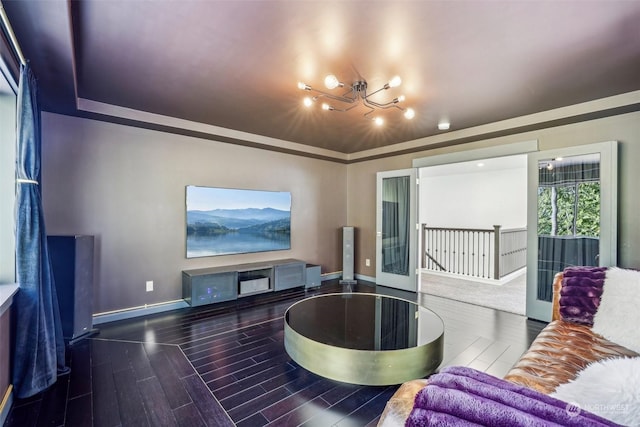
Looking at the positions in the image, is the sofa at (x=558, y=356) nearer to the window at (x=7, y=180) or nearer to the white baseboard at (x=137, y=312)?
the window at (x=7, y=180)

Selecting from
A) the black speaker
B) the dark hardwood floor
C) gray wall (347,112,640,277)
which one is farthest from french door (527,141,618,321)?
the black speaker

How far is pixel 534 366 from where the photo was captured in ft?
5.58

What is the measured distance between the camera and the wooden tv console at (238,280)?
3.74 meters

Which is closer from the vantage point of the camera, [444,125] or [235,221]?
[444,125]

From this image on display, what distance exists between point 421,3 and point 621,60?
1834 mm

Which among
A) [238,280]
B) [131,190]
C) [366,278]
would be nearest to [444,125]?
[366,278]

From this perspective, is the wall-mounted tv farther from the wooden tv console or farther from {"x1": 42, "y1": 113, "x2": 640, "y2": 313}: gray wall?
the wooden tv console

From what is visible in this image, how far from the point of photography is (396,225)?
16.8 feet

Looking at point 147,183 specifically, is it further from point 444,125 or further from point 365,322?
point 444,125

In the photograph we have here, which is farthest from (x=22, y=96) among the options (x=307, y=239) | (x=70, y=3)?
(x=307, y=239)

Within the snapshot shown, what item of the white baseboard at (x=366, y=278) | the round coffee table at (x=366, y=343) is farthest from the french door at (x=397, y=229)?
the round coffee table at (x=366, y=343)

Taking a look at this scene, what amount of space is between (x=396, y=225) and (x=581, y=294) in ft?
9.73

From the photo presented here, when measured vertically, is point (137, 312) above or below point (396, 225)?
below

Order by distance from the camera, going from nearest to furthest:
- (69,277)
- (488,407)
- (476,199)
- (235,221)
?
(488,407) → (69,277) → (235,221) → (476,199)
